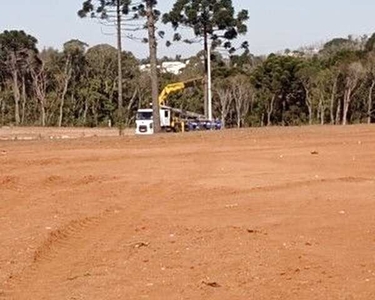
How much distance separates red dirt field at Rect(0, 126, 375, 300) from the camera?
643 centimetres

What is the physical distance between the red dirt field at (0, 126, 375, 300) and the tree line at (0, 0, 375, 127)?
112ft

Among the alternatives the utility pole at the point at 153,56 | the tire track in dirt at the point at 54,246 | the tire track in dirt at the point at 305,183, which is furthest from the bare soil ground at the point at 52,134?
the tire track in dirt at the point at 54,246

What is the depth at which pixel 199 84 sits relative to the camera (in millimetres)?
60750

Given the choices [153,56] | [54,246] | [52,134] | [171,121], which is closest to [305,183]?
[54,246]

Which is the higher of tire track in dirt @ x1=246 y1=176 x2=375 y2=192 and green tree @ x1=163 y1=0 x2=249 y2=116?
green tree @ x1=163 y1=0 x2=249 y2=116

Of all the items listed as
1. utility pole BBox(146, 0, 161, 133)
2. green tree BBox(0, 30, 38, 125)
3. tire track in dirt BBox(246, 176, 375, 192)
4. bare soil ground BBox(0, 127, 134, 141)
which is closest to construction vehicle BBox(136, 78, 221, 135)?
bare soil ground BBox(0, 127, 134, 141)

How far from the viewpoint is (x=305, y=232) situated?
27.5ft

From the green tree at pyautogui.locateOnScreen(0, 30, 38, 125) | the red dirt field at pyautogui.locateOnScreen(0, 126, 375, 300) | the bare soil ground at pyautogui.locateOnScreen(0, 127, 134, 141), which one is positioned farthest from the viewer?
the green tree at pyautogui.locateOnScreen(0, 30, 38, 125)

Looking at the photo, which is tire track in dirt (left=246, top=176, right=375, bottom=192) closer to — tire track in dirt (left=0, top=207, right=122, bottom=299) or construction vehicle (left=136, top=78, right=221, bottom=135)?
tire track in dirt (left=0, top=207, right=122, bottom=299)

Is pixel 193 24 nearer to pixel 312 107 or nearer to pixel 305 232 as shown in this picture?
→ pixel 312 107

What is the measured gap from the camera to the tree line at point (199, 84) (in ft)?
167

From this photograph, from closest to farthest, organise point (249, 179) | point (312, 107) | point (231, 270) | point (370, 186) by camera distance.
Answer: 1. point (231, 270)
2. point (370, 186)
3. point (249, 179)
4. point (312, 107)

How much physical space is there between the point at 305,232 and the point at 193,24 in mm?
42946

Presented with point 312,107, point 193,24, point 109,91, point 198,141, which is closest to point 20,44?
point 109,91
